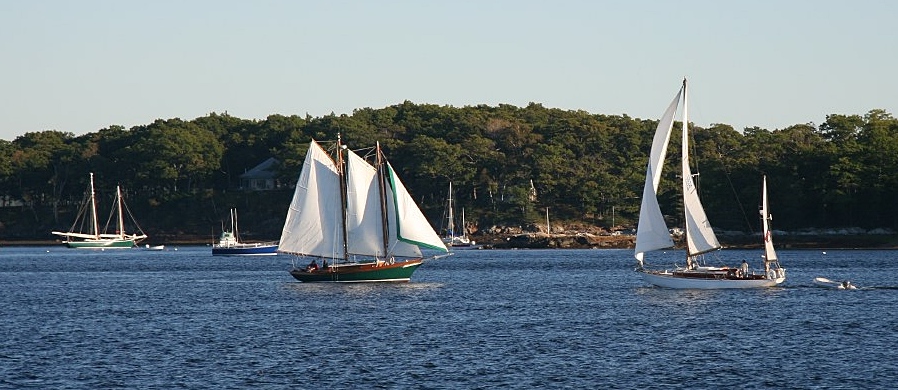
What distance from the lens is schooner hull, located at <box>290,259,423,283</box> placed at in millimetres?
83125

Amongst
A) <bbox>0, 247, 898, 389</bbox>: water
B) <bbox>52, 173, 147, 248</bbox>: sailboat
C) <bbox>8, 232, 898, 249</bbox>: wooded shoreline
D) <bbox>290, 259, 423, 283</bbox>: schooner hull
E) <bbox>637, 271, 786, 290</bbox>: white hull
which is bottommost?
<bbox>0, 247, 898, 389</bbox>: water

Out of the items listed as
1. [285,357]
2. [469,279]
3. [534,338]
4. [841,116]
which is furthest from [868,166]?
[285,357]

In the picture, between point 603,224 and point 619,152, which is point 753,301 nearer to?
point 603,224

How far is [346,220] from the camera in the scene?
83188 millimetres

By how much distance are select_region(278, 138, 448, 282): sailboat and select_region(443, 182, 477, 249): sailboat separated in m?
77.7

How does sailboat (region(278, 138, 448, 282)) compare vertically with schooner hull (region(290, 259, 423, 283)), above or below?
above

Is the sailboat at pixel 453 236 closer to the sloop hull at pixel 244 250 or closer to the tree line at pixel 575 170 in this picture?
the tree line at pixel 575 170

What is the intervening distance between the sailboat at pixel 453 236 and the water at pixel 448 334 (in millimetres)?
69215

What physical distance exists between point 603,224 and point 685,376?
13110cm

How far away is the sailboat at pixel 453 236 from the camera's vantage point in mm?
163375

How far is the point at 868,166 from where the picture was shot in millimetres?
146875

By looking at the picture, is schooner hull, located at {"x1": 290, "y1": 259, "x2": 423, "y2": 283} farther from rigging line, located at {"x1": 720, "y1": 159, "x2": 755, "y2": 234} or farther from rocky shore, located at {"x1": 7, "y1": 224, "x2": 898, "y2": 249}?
rocky shore, located at {"x1": 7, "y1": 224, "x2": 898, "y2": 249}

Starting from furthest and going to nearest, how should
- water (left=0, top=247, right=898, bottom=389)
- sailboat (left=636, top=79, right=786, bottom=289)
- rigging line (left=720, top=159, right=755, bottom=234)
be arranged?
rigging line (left=720, top=159, right=755, bottom=234), sailboat (left=636, top=79, right=786, bottom=289), water (left=0, top=247, right=898, bottom=389)

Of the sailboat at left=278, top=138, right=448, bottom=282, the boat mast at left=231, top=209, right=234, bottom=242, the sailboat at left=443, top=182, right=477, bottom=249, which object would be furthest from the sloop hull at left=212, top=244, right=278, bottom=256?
the sailboat at left=278, top=138, right=448, bottom=282
